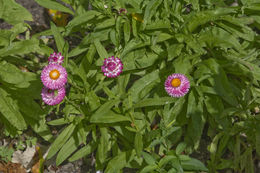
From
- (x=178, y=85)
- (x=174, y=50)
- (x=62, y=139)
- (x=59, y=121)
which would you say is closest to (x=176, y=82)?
(x=178, y=85)

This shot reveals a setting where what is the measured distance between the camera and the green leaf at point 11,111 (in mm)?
3594

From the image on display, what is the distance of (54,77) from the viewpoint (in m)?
2.85

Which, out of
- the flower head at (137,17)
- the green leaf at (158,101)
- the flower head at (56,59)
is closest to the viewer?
the flower head at (56,59)

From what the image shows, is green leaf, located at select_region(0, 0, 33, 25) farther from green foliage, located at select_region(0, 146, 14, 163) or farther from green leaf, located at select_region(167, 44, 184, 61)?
green leaf, located at select_region(167, 44, 184, 61)

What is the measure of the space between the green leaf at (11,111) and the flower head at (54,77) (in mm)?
975

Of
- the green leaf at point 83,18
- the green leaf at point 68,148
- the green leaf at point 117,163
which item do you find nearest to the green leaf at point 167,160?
the green leaf at point 117,163

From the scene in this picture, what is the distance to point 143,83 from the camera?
361 cm

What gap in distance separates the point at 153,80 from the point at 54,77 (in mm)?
1216

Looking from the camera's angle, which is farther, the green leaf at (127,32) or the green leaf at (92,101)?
the green leaf at (127,32)

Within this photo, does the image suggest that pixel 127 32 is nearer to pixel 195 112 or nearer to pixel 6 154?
pixel 195 112

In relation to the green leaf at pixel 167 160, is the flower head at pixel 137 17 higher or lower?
higher

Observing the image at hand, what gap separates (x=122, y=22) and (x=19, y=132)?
6.33 feet

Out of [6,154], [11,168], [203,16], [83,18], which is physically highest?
[83,18]

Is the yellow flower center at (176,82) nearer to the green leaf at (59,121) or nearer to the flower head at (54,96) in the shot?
the flower head at (54,96)
